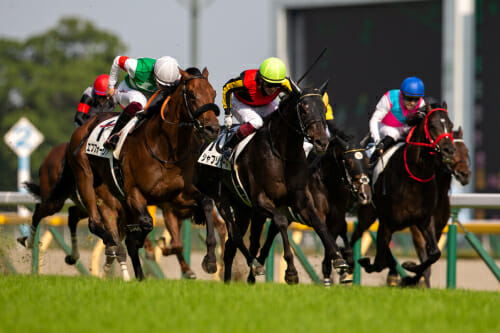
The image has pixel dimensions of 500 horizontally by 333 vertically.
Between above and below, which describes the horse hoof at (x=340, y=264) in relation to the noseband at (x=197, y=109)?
below

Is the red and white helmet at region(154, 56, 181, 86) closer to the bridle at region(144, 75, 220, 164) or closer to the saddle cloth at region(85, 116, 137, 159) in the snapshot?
the bridle at region(144, 75, 220, 164)

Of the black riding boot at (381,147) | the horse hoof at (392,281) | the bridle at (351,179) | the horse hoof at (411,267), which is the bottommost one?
the horse hoof at (392,281)

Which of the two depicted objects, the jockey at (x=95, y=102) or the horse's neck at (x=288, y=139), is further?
the jockey at (x=95, y=102)

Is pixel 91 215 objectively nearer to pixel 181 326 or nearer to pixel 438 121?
pixel 438 121

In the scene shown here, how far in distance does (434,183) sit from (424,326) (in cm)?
339

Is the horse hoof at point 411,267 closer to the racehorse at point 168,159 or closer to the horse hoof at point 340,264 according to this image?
the horse hoof at point 340,264

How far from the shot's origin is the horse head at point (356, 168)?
8148 mm

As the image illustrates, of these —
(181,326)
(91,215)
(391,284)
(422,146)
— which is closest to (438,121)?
(422,146)

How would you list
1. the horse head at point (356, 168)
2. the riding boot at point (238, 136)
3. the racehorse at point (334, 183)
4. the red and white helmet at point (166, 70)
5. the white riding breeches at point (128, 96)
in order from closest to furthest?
the riding boot at point (238, 136) < the horse head at point (356, 168) < the red and white helmet at point (166, 70) < the racehorse at point (334, 183) < the white riding breeches at point (128, 96)

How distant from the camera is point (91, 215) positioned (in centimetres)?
895

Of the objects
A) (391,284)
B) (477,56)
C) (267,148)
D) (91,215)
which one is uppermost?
(477,56)

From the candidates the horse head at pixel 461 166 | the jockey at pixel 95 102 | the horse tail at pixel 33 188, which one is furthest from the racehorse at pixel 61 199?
the horse head at pixel 461 166

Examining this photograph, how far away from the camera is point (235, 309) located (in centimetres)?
570

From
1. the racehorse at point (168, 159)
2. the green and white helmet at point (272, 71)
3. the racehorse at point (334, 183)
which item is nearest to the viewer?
the racehorse at point (168, 159)
